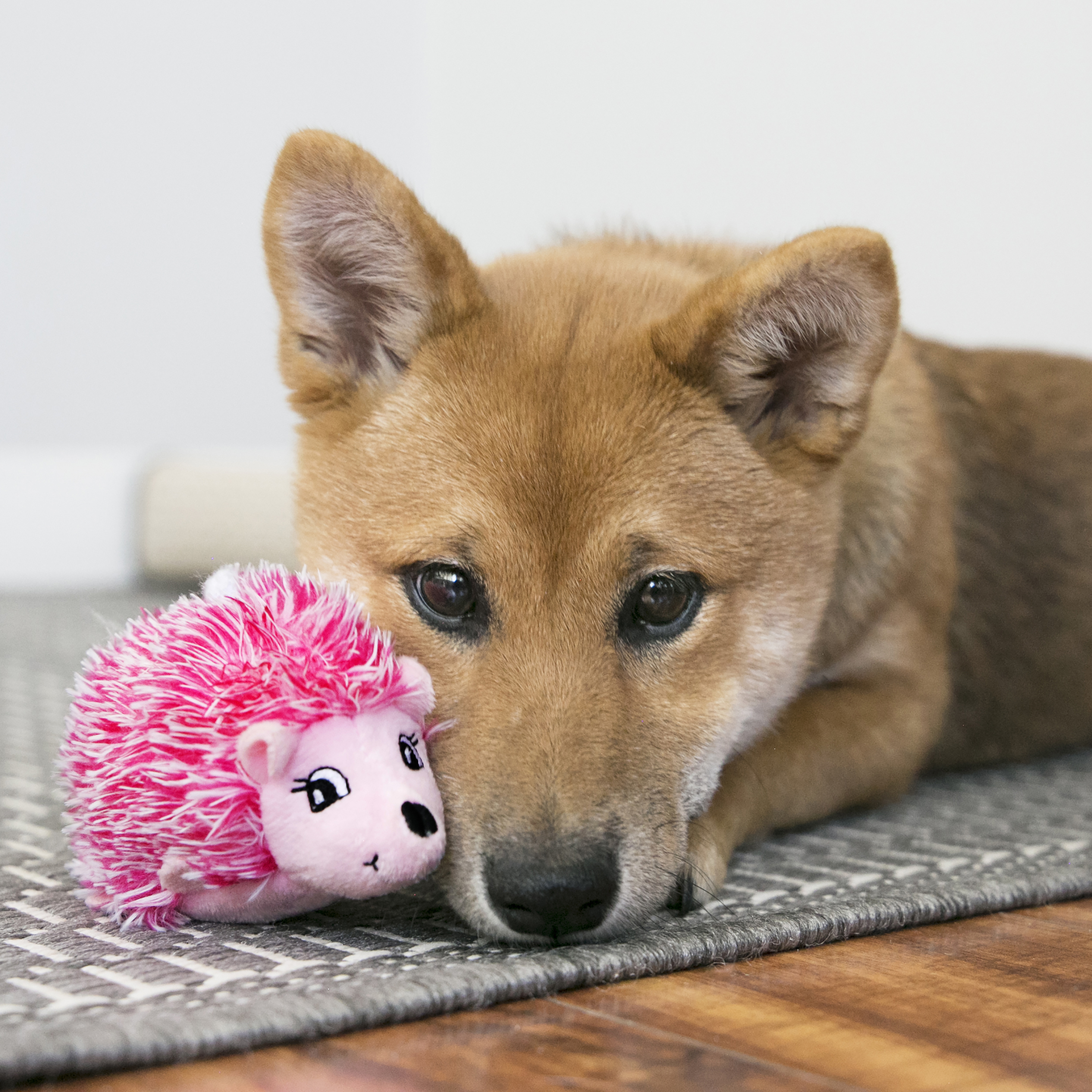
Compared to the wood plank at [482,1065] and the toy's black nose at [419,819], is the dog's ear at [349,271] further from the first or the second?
the wood plank at [482,1065]

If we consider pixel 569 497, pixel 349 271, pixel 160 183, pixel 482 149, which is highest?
pixel 482 149

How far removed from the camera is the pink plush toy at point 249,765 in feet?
4.41

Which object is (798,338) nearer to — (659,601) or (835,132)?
(659,601)

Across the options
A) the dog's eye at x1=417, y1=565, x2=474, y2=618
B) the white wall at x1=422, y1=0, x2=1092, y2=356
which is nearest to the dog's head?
the dog's eye at x1=417, y1=565, x2=474, y2=618

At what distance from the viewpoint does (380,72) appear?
6.77m

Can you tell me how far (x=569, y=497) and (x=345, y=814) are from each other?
469 millimetres

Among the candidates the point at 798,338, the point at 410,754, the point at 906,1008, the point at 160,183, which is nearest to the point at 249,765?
the point at 410,754

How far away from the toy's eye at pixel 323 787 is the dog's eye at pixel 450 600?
30 cm

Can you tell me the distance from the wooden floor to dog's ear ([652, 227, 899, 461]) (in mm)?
737

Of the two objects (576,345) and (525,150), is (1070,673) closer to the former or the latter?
(576,345)

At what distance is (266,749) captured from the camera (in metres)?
1.34

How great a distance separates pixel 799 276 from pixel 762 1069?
977 millimetres

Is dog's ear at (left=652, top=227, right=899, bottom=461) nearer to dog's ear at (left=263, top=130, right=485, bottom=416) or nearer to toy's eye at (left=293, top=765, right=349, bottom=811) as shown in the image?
dog's ear at (left=263, top=130, right=485, bottom=416)

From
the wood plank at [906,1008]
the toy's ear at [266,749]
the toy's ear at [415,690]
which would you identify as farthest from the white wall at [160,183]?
the wood plank at [906,1008]
